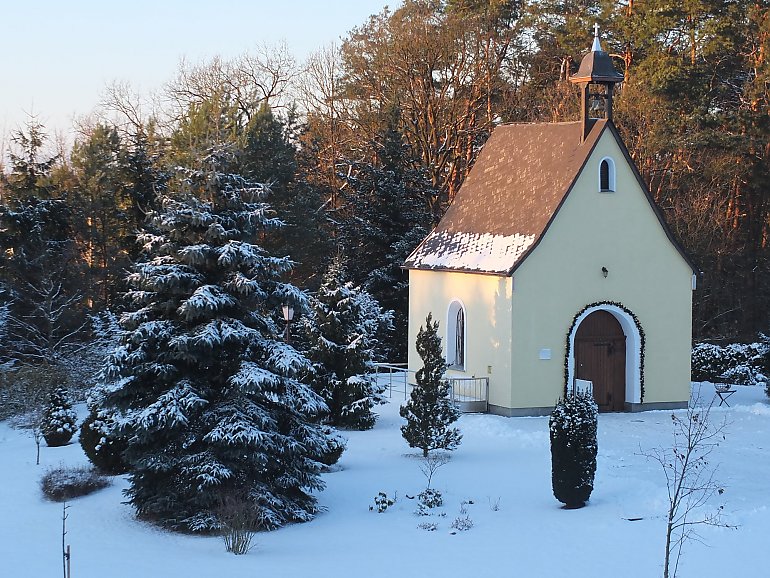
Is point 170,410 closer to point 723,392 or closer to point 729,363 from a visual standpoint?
point 723,392

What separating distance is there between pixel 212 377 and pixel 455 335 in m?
11.7

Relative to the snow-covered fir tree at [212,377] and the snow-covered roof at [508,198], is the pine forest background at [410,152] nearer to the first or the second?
the snow-covered roof at [508,198]

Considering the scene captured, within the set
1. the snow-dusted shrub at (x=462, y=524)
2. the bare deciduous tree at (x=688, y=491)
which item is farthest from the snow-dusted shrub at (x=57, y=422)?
the bare deciduous tree at (x=688, y=491)

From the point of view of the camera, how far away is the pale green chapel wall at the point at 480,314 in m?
24.8

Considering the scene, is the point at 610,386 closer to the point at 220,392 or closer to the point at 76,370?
the point at 220,392

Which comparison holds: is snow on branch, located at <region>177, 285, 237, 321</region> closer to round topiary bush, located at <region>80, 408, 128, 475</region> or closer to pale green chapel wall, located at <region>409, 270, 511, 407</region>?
round topiary bush, located at <region>80, 408, 128, 475</region>

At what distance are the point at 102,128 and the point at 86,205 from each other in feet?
15.3

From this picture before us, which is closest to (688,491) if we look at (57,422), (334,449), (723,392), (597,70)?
(334,449)

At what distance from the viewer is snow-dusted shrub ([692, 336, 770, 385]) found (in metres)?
32.1

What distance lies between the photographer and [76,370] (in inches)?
1133

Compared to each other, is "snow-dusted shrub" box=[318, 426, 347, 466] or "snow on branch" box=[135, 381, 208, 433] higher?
"snow on branch" box=[135, 381, 208, 433]

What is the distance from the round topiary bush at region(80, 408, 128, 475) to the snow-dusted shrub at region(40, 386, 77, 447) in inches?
154

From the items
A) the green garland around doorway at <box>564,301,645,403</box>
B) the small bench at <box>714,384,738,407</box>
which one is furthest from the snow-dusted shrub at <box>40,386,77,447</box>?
the small bench at <box>714,384,738,407</box>

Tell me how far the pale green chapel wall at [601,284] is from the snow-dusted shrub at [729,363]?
254 inches
